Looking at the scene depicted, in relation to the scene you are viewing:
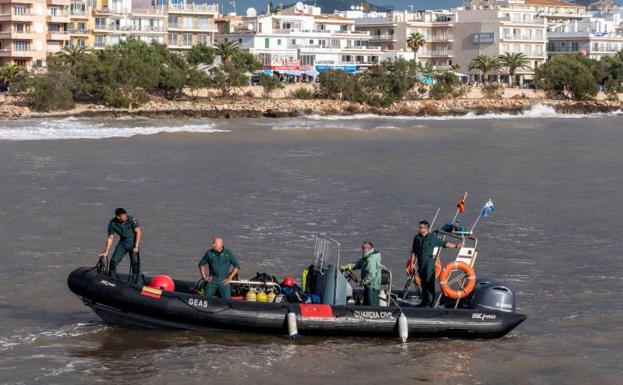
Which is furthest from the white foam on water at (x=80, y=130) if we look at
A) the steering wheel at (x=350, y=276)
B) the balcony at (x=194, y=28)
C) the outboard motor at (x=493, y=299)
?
the outboard motor at (x=493, y=299)

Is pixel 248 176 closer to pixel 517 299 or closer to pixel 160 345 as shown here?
pixel 517 299

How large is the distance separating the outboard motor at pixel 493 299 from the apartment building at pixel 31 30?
67501 mm

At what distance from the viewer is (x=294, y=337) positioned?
50.3ft

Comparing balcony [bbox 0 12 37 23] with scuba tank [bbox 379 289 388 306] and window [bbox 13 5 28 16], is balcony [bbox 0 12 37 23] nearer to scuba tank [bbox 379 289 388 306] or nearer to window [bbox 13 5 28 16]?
window [bbox 13 5 28 16]

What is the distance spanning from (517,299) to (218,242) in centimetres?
537

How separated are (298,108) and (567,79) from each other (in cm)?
2597

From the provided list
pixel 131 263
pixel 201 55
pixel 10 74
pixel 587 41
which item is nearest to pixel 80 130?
pixel 10 74

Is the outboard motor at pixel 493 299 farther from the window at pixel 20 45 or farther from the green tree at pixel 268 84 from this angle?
the window at pixel 20 45

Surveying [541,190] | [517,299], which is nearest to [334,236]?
[517,299]

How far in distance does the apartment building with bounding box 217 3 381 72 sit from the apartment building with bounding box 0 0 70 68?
16.4 metres

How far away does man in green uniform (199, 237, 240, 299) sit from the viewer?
50.4 feet

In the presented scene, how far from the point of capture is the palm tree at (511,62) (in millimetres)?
100625

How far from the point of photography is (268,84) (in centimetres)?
8069

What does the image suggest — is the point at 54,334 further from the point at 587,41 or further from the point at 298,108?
the point at 587,41
